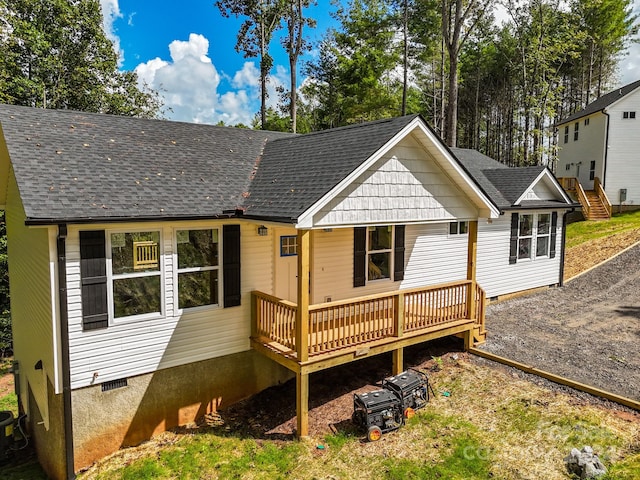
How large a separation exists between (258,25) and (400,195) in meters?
25.1

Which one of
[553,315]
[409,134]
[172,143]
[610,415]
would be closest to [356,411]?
[610,415]

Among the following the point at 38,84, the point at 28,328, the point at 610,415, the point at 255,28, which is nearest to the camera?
the point at 610,415

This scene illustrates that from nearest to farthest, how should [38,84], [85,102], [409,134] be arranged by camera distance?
[409,134]
[38,84]
[85,102]

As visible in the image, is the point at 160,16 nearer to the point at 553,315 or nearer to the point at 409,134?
the point at 409,134

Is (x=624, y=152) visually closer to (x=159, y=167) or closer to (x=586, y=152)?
(x=586, y=152)

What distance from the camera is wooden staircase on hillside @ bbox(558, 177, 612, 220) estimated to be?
86.5ft

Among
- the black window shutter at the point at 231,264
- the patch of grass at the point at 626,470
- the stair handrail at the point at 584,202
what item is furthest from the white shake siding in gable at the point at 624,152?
the black window shutter at the point at 231,264

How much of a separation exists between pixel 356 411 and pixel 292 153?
5.89 metres

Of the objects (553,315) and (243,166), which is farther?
(553,315)

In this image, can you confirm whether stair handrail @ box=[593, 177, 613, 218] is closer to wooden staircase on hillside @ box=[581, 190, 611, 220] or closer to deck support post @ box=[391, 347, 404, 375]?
wooden staircase on hillside @ box=[581, 190, 611, 220]

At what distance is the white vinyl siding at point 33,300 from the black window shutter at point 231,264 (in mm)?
2941

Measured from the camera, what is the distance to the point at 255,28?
95.9 feet

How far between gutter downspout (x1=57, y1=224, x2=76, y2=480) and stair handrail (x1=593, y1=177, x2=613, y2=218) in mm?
29604

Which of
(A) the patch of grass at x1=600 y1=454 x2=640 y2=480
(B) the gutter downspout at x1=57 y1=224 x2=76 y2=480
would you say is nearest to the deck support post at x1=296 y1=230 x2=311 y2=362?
(B) the gutter downspout at x1=57 y1=224 x2=76 y2=480
